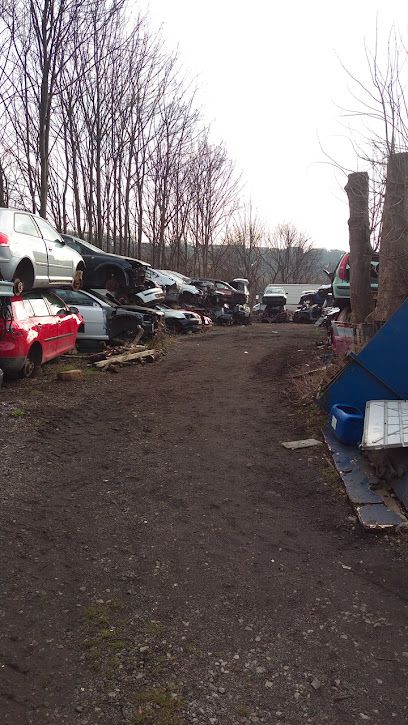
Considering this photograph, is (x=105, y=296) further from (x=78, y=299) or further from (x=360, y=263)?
(x=360, y=263)

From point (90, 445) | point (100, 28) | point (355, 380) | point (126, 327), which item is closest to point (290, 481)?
point (355, 380)

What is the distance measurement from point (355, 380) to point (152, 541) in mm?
3223

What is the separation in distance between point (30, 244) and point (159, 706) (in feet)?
25.4

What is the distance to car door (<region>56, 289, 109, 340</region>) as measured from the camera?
12.2m

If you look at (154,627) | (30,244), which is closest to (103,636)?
(154,627)

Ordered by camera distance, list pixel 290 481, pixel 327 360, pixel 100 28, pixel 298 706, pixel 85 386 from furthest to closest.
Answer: pixel 100 28
pixel 327 360
pixel 85 386
pixel 290 481
pixel 298 706

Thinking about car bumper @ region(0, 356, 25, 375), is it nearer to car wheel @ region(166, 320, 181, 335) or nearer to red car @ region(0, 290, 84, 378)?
red car @ region(0, 290, 84, 378)

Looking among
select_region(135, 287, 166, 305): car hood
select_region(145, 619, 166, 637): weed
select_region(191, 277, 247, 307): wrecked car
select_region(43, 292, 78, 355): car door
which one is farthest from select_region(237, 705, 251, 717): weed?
select_region(191, 277, 247, 307): wrecked car

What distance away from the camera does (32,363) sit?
29.3ft

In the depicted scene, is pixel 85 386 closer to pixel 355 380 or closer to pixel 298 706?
pixel 355 380

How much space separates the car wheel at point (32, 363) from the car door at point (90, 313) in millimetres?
3294

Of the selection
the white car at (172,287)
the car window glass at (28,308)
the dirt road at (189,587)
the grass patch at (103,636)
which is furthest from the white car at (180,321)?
the grass patch at (103,636)

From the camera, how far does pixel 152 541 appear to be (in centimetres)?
375

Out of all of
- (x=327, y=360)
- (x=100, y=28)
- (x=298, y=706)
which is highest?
(x=100, y=28)
